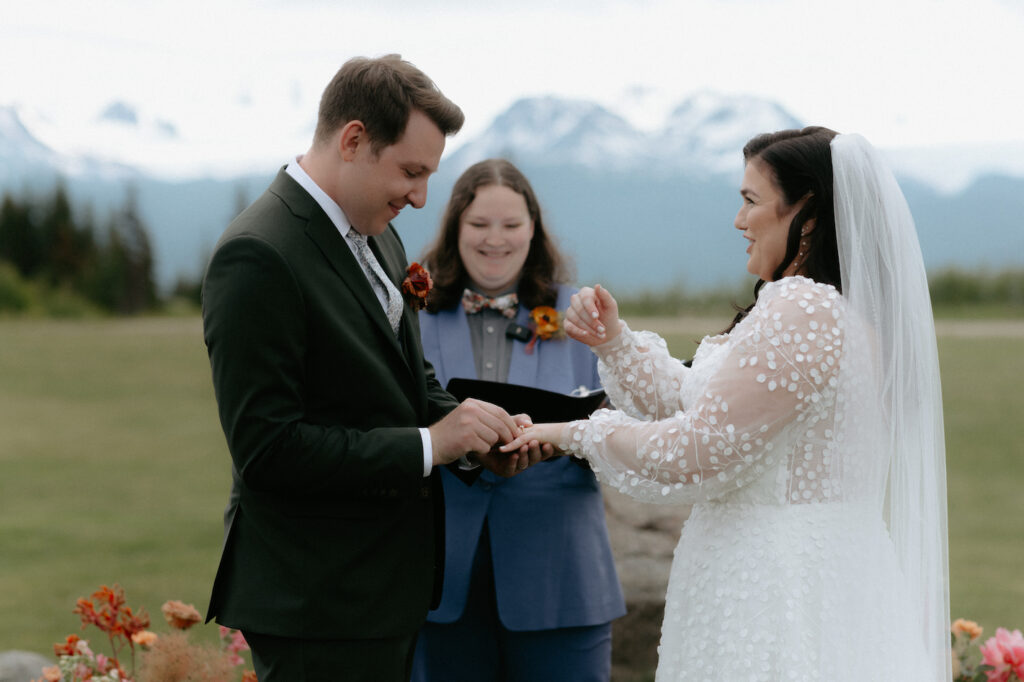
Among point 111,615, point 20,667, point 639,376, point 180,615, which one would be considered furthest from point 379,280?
point 20,667

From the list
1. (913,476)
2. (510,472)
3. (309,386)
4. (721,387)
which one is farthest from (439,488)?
(913,476)

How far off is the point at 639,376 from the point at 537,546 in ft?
2.51

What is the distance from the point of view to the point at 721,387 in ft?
8.43

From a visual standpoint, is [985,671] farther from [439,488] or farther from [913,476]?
[439,488]

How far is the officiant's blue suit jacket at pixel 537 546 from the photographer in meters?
3.45

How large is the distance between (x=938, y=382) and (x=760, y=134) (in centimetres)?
93

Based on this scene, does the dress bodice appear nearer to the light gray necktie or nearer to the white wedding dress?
the white wedding dress

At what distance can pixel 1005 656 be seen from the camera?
12.7 ft

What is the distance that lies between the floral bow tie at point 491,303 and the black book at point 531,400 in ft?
1.92

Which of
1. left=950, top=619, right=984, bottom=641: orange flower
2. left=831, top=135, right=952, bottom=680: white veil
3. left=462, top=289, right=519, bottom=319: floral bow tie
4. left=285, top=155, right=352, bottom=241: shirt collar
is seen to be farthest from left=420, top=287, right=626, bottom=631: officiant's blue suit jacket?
left=950, top=619, right=984, bottom=641: orange flower

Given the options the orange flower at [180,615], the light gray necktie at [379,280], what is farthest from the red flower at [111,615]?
the light gray necktie at [379,280]

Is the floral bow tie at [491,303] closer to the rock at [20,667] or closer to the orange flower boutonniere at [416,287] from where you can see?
the orange flower boutonniere at [416,287]

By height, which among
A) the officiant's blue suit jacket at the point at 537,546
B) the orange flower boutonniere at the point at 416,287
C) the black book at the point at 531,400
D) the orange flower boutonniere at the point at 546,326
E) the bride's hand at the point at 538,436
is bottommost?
the officiant's blue suit jacket at the point at 537,546

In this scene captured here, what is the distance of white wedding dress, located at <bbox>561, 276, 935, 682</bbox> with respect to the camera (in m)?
2.55
